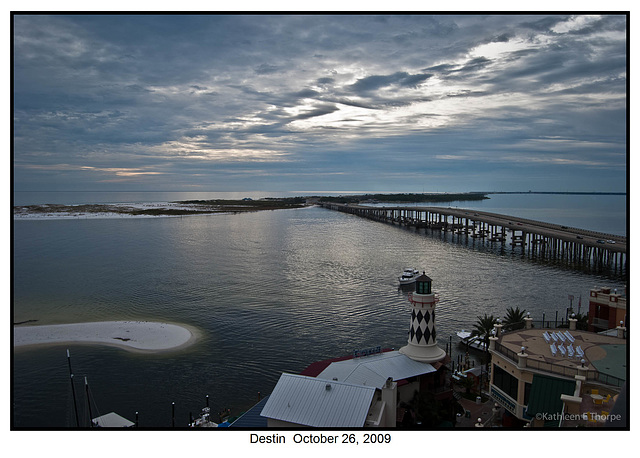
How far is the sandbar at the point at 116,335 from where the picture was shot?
32625 millimetres

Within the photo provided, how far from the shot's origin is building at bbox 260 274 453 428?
46.6ft

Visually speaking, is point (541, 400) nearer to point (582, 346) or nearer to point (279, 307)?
point (582, 346)

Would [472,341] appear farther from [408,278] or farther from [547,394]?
[408,278]

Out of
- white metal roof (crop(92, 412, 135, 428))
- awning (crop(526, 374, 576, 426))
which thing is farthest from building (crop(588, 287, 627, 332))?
white metal roof (crop(92, 412, 135, 428))

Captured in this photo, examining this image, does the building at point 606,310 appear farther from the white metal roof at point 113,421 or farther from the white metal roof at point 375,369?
the white metal roof at point 113,421

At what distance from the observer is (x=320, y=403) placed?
14438mm

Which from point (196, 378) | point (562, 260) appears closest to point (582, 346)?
point (196, 378)

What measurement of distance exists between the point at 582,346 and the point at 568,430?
1044 centimetres

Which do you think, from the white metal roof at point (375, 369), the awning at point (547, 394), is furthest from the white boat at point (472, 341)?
the awning at point (547, 394)

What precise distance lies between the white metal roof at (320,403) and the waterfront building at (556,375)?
5.96 metres

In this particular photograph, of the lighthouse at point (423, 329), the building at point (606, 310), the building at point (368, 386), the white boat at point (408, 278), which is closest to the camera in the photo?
the building at point (368, 386)

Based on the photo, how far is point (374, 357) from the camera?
21234mm

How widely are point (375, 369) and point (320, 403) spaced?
5940 mm

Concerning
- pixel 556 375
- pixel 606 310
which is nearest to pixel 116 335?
pixel 556 375
